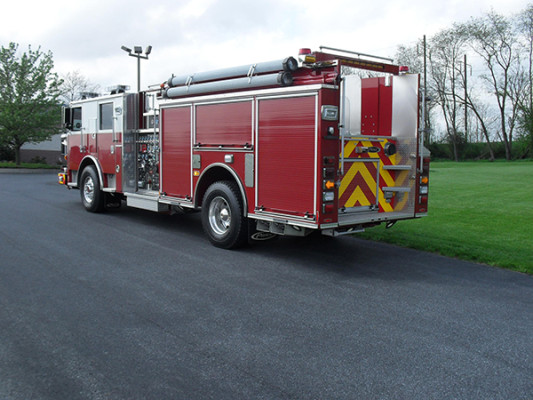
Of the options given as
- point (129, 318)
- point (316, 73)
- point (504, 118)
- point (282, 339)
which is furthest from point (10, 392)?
point (504, 118)

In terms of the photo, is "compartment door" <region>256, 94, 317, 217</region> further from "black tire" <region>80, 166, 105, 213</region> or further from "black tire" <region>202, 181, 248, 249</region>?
"black tire" <region>80, 166, 105, 213</region>

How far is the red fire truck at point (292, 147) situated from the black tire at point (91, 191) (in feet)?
6.58

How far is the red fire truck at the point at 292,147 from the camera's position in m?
6.63

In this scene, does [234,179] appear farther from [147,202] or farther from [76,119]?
[76,119]

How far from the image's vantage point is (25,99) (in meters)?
30.4

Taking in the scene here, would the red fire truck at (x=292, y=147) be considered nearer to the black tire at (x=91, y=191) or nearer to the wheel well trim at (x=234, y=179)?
the wheel well trim at (x=234, y=179)

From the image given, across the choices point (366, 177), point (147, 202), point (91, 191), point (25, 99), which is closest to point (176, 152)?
point (147, 202)

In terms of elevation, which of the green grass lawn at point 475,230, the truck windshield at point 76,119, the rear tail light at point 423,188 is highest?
the truck windshield at point 76,119

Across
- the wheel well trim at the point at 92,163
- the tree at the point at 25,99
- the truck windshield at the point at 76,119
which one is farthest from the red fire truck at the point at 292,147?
the tree at the point at 25,99

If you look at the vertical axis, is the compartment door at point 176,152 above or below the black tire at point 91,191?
above

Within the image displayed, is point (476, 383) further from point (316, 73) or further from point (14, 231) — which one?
point (14, 231)

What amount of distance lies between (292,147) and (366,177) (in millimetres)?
1305

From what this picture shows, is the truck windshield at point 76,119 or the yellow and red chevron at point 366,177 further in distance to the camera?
the truck windshield at point 76,119

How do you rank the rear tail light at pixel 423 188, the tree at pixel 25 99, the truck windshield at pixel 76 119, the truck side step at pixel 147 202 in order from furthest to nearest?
the tree at pixel 25 99
the truck windshield at pixel 76 119
the truck side step at pixel 147 202
the rear tail light at pixel 423 188
